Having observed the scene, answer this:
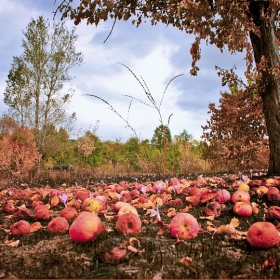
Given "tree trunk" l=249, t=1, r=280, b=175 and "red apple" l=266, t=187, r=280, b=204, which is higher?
"tree trunk" l=249, t=1, r=280, b=175

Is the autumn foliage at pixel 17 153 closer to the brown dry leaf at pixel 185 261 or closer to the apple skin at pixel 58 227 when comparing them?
the apple skin at pixel 58 227

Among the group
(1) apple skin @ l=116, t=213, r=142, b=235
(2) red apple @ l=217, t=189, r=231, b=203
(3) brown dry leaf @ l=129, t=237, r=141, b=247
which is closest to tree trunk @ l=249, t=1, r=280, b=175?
(2) red apple @ l=217, t=189, r=231, b=203

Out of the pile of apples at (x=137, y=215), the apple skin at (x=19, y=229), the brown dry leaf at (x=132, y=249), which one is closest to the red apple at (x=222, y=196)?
the pile of apples at (x=137, y=215)

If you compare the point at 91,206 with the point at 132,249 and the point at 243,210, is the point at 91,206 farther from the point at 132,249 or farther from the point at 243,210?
the point at 243,210

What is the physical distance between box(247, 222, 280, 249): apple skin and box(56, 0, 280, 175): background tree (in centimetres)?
314

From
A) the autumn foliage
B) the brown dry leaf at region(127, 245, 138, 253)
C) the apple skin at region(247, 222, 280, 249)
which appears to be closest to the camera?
the brown dry leaf at region(127, 245, 138, 253)

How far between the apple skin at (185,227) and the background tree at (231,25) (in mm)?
3039

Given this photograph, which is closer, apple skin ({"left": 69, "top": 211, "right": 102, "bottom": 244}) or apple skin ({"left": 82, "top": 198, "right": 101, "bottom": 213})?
apple skin ({"left": 69, "top": 211, "right": 102, "bottom": 244})

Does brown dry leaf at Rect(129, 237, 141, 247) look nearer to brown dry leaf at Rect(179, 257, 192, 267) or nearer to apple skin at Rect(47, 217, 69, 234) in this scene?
brown dry leaf at Rect(179, 257, 192, 267)

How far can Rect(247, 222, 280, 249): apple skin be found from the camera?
1665mm

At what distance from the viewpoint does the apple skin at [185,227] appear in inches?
72.5

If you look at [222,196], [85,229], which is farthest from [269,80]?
[85,229]

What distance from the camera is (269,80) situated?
5039mm

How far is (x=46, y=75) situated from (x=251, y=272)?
21658mm
